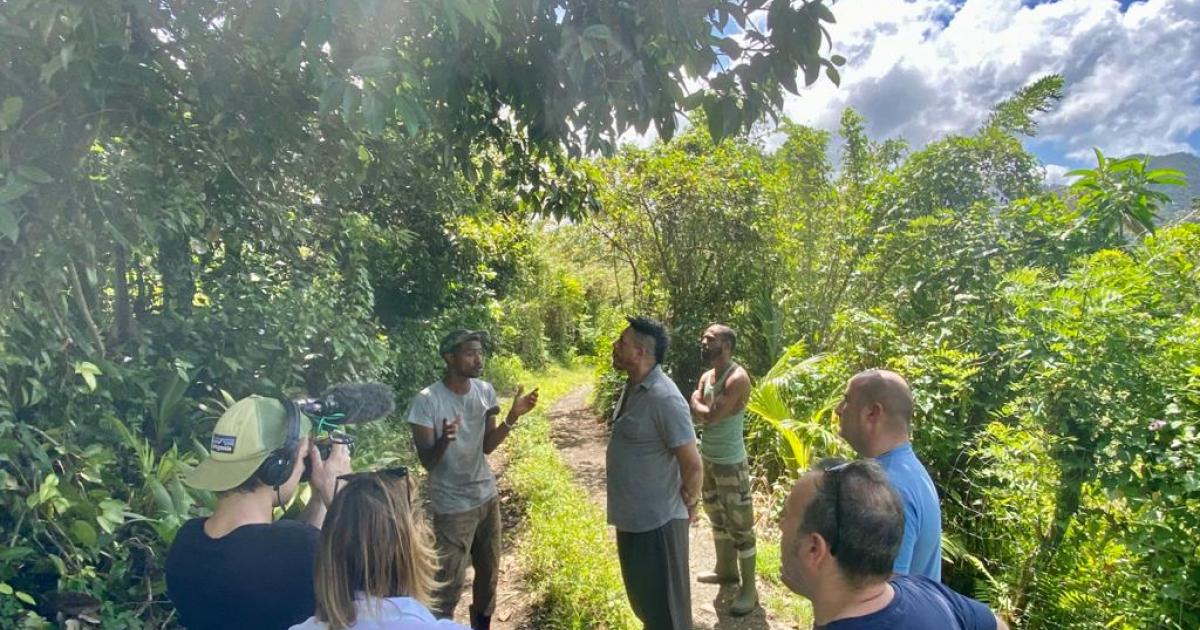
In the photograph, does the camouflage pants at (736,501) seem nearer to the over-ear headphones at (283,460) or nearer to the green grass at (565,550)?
the green grass at (565,550)

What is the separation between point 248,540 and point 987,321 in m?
4.90

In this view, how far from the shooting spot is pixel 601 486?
7301mm

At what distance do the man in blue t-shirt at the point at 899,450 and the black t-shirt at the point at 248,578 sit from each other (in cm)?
166

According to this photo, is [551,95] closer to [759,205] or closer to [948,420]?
[948,420]

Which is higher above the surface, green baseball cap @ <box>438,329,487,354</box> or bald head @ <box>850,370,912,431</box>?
green baseball cap @ <box>438,329,487,354</box>

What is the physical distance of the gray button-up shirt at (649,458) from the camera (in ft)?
9.98

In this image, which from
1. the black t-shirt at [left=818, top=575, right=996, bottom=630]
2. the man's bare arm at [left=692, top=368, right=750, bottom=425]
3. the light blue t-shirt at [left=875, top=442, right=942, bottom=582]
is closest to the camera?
the black t-shirt at [left=818, top=575, right=996, bottom=630]

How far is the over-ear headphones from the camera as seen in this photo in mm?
1804

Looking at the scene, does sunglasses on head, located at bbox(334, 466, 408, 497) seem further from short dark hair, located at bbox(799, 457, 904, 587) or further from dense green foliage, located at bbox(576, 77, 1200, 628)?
dense green foliage, located at bbox(576, 77, 1200, 628)

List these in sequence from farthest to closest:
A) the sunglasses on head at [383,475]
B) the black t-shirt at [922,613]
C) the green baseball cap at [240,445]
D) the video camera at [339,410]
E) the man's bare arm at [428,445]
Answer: the man's bare arm at [428,445], the video camera at [339,410], the green baseball cap at [240,445], the sunglasses on head at [383,475], the black t-shirt at [922,613]

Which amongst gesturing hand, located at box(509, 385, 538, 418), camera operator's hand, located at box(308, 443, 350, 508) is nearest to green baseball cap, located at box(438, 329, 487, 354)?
gesturing hand, located at box(509, 385, 538, 418)

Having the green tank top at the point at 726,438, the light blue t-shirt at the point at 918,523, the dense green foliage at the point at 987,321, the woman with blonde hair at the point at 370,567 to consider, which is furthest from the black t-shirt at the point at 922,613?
the green tank top at the point at 726,438

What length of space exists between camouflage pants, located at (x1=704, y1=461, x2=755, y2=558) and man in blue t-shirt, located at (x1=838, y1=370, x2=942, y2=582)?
1.96 meters

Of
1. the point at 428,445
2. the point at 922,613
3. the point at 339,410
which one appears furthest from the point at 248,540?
the point at 428,445
